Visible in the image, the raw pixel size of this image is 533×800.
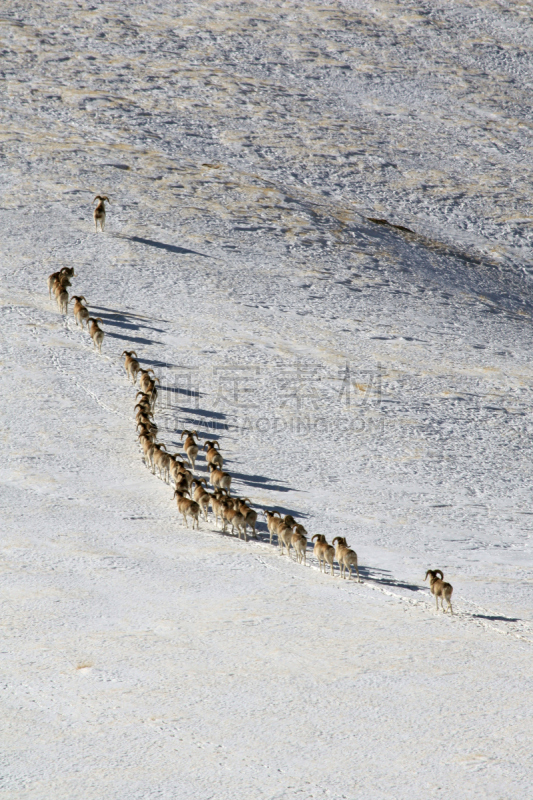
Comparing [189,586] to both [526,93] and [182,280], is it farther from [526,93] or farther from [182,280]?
[526,93]

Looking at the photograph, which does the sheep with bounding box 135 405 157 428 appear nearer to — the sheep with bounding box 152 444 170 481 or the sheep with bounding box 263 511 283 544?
the sheep with bounding box 152 444 170 481

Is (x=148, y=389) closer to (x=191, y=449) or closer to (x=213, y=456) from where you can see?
(x=191, y=449)

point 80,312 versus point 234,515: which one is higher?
point 80,312

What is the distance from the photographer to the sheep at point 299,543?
10459mm

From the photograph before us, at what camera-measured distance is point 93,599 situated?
9.02m

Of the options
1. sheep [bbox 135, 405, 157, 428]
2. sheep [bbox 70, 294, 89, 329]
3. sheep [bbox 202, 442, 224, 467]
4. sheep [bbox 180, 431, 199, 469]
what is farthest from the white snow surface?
sheep [bbox 180, 431, 199, 469]

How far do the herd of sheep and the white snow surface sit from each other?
28 centimetres

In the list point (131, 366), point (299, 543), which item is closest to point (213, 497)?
point (299, 543)

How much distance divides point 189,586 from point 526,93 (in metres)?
36.9

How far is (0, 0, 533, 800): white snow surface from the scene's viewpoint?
6.96 metres

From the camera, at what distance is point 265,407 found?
16.1 m

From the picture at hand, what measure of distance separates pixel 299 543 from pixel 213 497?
1635 millimetres

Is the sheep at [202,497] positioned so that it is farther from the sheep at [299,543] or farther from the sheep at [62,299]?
the sheep at [62,299]

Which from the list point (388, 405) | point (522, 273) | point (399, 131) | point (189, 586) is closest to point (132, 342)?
point (388, 405)
